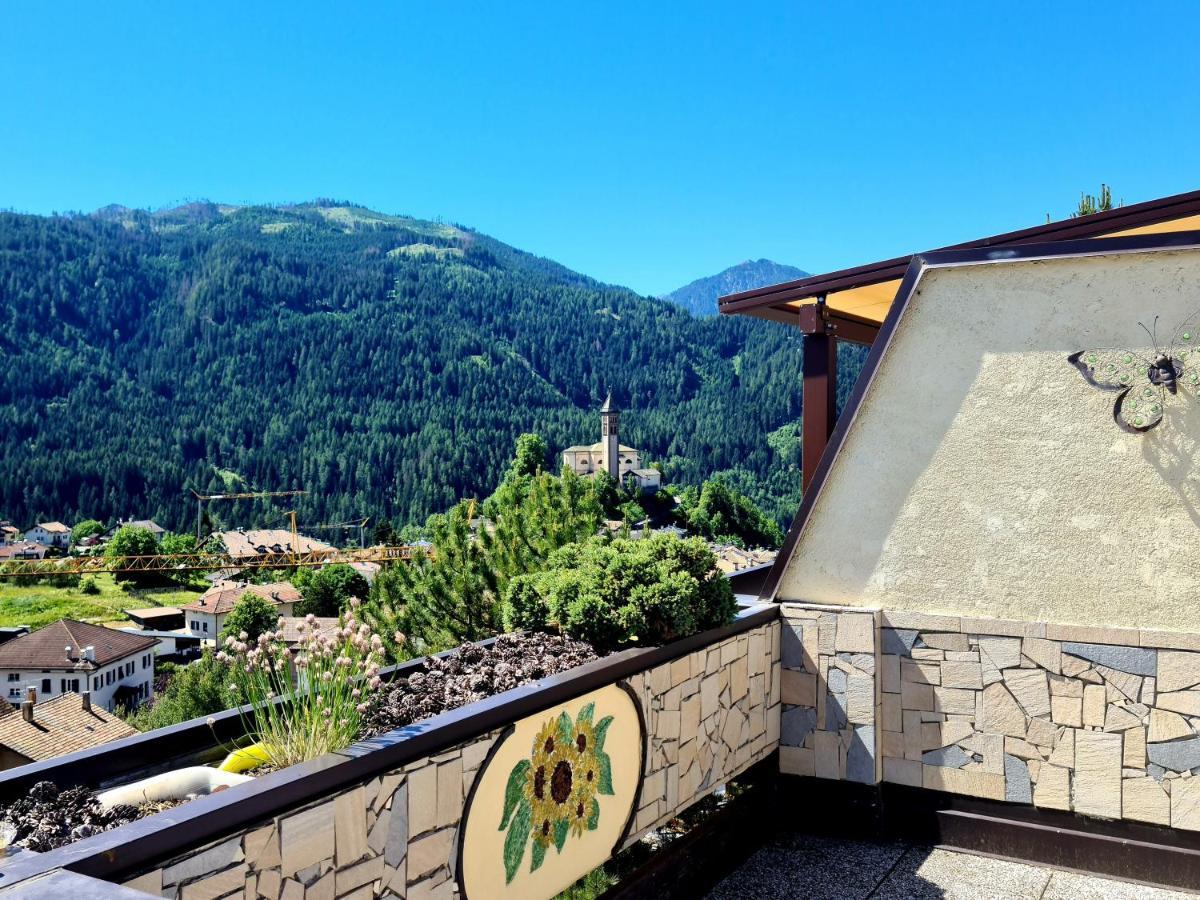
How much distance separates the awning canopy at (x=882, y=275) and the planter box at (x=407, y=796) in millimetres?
1952

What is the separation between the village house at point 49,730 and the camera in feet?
68.4

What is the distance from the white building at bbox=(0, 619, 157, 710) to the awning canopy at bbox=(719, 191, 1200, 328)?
47.5 m

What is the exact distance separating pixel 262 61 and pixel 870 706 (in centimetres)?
10223

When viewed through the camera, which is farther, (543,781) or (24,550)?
(24,550)

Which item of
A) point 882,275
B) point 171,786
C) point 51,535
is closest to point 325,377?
point 51,535

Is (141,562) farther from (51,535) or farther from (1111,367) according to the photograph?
(1111,367)

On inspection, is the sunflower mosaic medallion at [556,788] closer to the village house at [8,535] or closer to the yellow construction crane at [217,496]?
the yellow construction crane at [217,496]

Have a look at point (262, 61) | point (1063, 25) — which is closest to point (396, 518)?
point (262, 61)

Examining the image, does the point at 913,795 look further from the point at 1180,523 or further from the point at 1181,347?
the point at 1181,347

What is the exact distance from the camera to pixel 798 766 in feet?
14.5

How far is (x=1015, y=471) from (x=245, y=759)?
3.27m

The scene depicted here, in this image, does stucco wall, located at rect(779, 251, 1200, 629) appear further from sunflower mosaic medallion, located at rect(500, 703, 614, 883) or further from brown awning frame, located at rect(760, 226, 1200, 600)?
sunflower mosaic medallion, located at rect(500, 703, 614, 883)

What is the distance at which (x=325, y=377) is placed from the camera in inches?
5408

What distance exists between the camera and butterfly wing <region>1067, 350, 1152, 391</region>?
12.7ft
